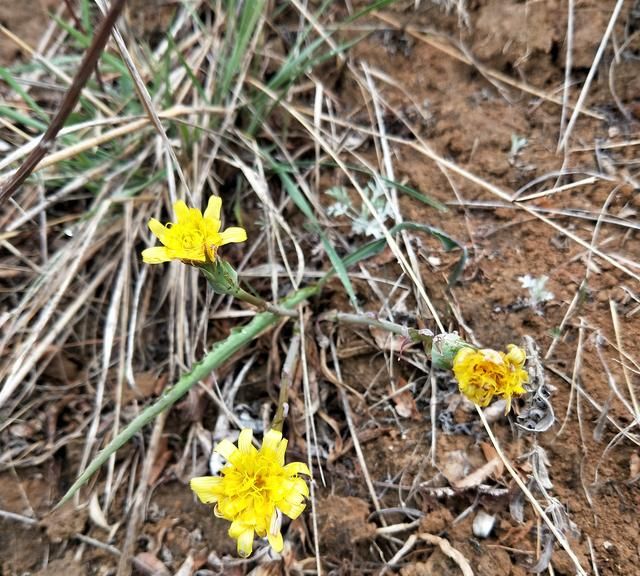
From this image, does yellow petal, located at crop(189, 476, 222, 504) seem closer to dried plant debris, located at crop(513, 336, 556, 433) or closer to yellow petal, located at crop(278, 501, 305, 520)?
yellow petal, located at crop(278, 501, 305, 520)

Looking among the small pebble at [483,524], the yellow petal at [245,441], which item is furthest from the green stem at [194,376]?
the small pebble at [483,524]

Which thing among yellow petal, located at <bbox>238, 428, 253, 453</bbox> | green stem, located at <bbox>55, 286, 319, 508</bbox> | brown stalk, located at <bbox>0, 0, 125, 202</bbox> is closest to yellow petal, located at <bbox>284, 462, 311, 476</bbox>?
yellow petal, located at <bbox>238, 428, 253, 453</bbox>

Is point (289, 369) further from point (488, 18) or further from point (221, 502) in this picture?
point (488, 18)

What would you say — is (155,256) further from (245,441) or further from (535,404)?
(535,404)

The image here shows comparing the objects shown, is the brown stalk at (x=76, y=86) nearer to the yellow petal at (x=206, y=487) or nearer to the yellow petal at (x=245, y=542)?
the yellow petal at (x=206, y=487)

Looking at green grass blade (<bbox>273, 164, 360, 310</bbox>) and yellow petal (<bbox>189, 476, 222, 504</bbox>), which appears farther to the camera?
green grass blade (<bbox>273, 164, 360, 310</bbox>)
